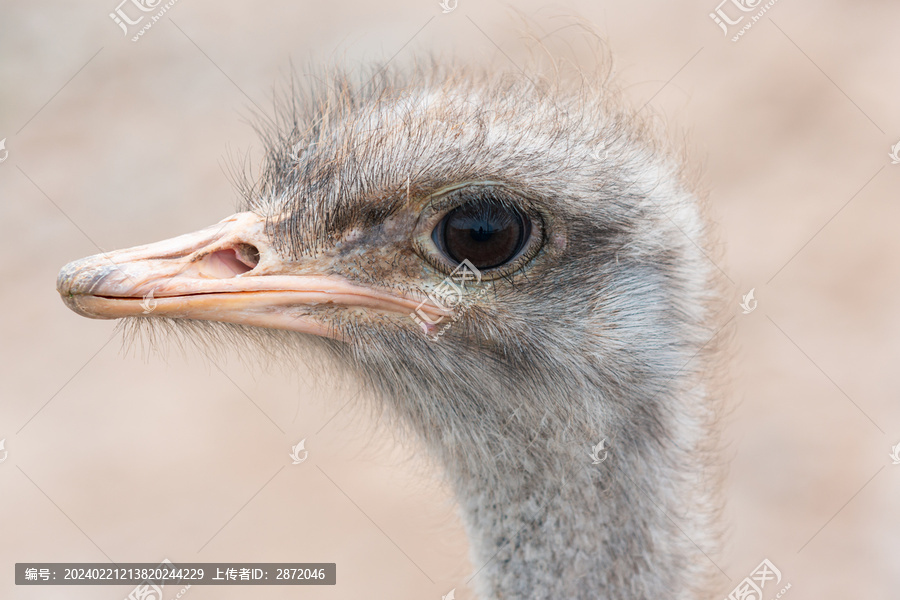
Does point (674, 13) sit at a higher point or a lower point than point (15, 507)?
higher

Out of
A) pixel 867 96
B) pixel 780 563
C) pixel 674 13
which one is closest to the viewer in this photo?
pixel 780 563

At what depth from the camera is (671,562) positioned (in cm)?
212

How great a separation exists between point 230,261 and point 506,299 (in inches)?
22.0

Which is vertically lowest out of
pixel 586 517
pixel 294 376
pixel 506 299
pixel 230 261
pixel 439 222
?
pixel 586 517

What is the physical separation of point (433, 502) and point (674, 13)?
490cm

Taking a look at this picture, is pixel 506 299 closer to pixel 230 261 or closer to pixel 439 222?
pixel 439 222

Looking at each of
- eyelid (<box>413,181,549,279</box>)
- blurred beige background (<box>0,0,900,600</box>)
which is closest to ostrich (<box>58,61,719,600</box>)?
eyelid (<box>413,181,549,279</box>)

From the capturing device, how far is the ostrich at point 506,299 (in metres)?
1.88

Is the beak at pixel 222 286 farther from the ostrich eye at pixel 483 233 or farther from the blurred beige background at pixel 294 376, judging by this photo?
the blurred beige background at pixel 294 376

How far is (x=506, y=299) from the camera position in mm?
1906

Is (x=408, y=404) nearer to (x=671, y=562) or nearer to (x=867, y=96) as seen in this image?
(x=671, y=562)

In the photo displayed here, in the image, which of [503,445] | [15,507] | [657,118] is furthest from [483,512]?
[15,507]

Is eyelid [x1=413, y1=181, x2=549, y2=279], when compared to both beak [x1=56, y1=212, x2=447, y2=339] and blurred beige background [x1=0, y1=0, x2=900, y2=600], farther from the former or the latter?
blurred beige background [x1=0, y1=0, x2=900, y2=600]

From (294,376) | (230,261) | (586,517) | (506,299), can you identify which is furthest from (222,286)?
(294,376)
